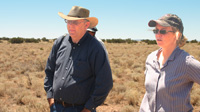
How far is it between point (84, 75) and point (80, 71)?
0.24ft

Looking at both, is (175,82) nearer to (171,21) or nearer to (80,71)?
(171,21)

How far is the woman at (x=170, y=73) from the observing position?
6.29 feet

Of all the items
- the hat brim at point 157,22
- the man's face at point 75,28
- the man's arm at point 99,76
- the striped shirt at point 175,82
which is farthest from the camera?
the man's face at point 75,28

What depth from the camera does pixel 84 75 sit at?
246 centimetres

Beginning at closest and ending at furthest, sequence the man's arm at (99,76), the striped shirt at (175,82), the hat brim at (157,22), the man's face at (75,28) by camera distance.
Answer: the striped shirt at (175,82), the hat brim at (157,22), the man's arm at (99,76), the man's face at (75,28)

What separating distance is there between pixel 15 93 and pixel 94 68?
6231 mm

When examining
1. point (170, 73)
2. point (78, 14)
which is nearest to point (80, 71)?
point (78, 14)

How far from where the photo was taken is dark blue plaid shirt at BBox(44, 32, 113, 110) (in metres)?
2.44

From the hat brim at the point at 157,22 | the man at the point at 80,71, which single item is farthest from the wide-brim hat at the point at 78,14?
the hat brim at the point at 157,22

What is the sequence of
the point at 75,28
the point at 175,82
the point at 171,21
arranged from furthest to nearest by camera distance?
the point at 75,28, the point at 171,21, the point at 175,82

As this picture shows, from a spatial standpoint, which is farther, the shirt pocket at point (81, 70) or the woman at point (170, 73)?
the shirt pocket at point (81, 70)

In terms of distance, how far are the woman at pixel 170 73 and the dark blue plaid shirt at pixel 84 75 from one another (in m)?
0.56

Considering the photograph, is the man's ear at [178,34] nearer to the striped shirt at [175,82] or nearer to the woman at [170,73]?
the woman at [170,73]

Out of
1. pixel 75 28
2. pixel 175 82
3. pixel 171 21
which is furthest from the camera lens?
pixel 75 28
